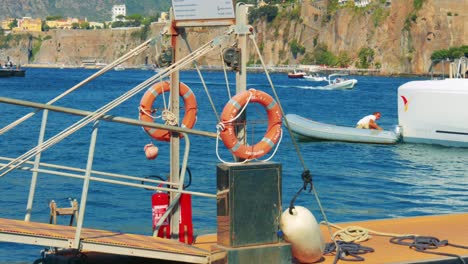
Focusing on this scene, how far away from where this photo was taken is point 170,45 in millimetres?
11039

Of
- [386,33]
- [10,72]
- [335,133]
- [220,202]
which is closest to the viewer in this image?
[220,202]

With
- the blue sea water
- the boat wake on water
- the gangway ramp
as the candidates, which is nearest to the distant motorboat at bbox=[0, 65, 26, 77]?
the blue sea water

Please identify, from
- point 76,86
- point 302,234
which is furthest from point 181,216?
point 76,86

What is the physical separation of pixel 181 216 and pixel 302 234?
1.68m

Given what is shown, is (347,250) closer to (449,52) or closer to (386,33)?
(449,52)

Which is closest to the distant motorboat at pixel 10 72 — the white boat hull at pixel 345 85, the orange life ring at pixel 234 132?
the white boat hull at pixel 345 85

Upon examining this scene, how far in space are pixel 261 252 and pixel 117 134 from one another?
3228cm

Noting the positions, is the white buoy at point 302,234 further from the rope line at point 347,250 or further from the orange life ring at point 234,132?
the orange life ring at point 234,132

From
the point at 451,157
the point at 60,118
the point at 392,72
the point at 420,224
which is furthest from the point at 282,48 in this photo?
the point at 420,224

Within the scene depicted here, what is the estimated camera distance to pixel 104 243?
9062 millimetres

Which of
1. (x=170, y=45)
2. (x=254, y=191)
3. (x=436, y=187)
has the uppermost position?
(x=170, y=45)

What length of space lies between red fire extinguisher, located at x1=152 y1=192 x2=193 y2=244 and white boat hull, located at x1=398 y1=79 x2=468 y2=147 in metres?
20.9

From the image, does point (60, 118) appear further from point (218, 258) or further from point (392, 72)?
point (392, 72)

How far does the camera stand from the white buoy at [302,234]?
952cm
